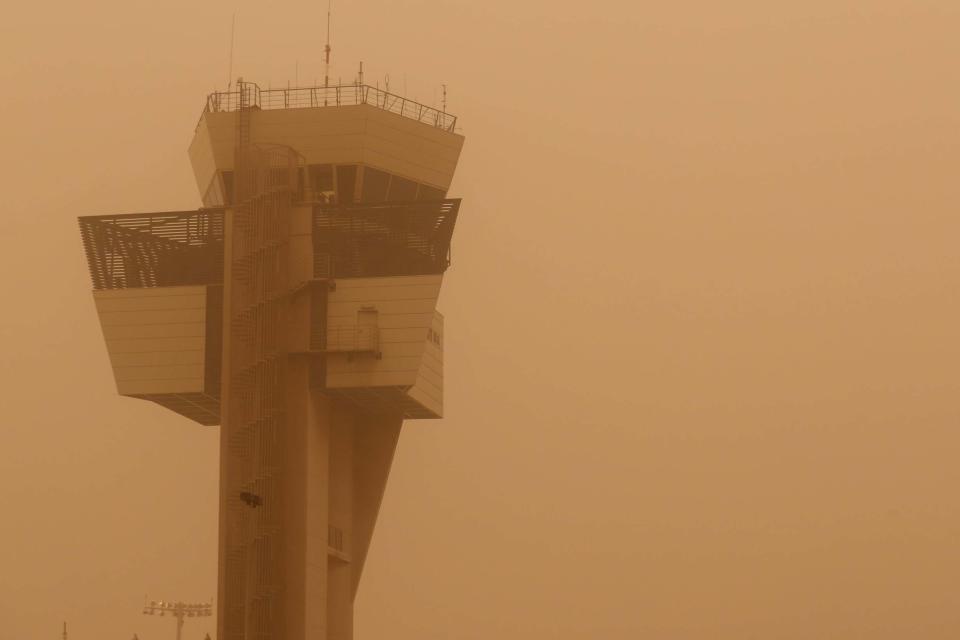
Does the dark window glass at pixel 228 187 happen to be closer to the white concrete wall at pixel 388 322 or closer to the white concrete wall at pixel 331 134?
the white concrete wall at pixel 331 134

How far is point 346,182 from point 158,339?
958cm

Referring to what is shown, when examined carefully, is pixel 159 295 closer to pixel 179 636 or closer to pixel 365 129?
pixel 365 129

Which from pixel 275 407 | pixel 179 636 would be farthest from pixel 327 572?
pixel 179 636

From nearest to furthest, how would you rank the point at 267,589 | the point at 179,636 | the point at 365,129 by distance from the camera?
1. the point at 267,589
2. the point at 365,129
3. the point at 179,636

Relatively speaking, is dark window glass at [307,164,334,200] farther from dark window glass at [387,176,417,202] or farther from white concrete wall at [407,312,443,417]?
white concrete wall at [407,312,443,417]

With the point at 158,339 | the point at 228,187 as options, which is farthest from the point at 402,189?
the point at 158,339

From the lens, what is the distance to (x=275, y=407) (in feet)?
217

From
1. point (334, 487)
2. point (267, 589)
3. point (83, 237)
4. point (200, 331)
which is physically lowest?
point (267, 589)

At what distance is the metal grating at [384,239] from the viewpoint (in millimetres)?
67688

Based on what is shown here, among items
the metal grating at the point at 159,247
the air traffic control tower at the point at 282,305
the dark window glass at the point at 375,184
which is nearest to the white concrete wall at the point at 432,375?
the air traffic control tower at the point at 282,305

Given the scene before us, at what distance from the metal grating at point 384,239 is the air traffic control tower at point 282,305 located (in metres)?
0.05

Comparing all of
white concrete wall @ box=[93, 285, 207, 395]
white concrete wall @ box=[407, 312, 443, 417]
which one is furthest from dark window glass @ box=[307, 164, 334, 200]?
white concrete wall @ box=[407, 312, 443, 417]

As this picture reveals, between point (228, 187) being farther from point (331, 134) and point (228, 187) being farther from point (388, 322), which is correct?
point (388, 322)

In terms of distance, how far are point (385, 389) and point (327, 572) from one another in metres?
8.17
